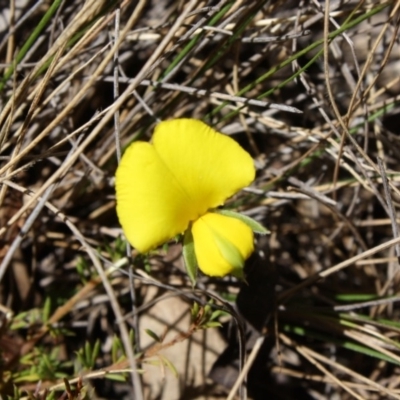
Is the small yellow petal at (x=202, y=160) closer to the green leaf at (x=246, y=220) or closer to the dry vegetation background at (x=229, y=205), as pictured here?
the green leaf at (x=246, y=220)

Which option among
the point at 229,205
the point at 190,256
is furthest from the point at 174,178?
the point at 229,205

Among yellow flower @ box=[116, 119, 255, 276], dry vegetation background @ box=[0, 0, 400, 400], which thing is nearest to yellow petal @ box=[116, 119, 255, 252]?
yellow flower @ box=[116, 119, 255, 276]

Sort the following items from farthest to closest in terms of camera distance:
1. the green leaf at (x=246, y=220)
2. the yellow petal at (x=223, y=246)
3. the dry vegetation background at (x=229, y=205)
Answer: the dry vegetation background at (x=229, y=205) < the green leaf at (x=246, y=220) < the yellow petal at (x=223, y=246)

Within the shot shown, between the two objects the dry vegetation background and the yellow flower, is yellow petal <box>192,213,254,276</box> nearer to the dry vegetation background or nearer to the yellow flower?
the yellow flower

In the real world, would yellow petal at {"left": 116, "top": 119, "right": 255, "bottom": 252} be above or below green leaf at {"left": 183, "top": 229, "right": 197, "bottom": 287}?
above

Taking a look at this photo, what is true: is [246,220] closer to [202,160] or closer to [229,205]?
[202,160]

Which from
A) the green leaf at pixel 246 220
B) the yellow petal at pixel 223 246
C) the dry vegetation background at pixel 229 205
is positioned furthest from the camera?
the dry vegetation background at pixel 229 205

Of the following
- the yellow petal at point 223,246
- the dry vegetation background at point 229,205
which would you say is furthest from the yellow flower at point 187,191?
the dry vegetation background at point 229,205
